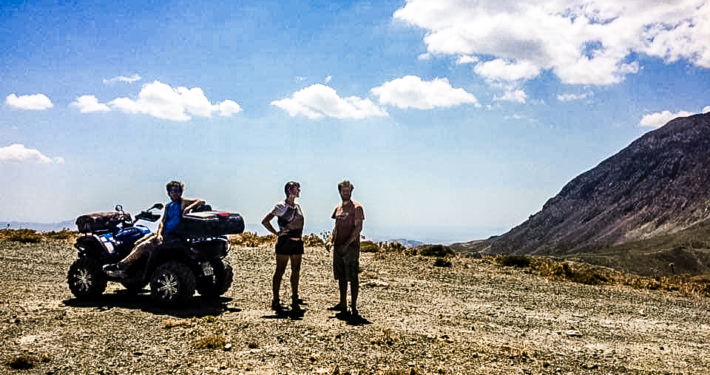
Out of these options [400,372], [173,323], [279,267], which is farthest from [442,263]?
[400,372]

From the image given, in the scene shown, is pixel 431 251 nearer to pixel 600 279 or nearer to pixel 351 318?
pixel 600 279

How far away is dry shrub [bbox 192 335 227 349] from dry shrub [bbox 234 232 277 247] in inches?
601

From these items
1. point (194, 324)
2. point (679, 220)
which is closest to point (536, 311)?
point (194, 324)

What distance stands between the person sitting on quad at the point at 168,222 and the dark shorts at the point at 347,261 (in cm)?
305

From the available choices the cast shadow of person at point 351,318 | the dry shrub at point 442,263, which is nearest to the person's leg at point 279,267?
the cast shadow of person at point 351,318

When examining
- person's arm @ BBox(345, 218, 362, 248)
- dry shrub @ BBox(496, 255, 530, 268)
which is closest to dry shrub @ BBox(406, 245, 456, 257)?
dry shrub @ BBox(496, 255, 530, 268)

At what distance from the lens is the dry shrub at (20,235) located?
23766 millimetres

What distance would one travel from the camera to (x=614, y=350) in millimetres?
9719

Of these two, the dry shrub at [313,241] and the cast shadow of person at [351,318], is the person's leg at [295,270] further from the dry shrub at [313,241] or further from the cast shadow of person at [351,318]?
the dry shrub at [313,241]

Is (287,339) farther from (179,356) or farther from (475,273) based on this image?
(475,273)

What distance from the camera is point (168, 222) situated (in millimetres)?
11078

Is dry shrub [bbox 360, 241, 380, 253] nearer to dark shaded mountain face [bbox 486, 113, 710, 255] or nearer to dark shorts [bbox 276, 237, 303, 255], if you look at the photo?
dark shorts [bbox 276, 237, 303, 255]

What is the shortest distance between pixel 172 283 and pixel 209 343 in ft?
9.11

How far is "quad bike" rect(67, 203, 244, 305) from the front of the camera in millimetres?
10953
